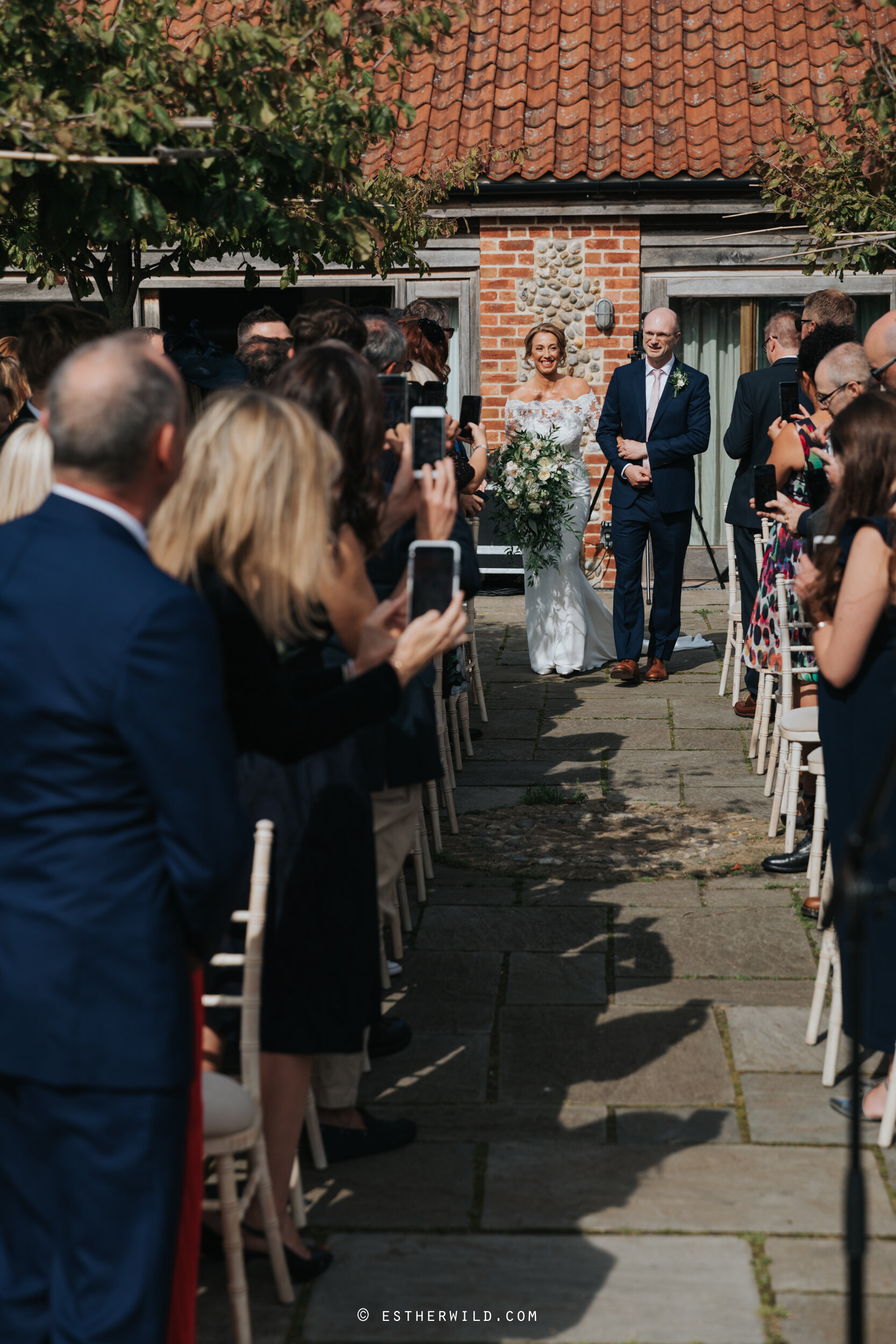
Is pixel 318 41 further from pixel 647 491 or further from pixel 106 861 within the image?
pixel 647 491


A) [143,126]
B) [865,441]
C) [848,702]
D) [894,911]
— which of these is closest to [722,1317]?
[894,911]

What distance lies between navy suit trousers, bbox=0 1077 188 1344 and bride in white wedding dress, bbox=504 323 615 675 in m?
7.09

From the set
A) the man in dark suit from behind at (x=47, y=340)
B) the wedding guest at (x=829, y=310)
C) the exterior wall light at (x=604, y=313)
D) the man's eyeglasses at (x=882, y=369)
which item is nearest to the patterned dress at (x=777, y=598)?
the man's eyeglasses at (x=882, y=369)

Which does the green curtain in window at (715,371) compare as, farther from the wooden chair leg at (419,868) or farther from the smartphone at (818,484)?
the wooden chair leg at (419,868)

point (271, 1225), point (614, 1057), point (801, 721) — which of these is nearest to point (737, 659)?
point (801, 721)

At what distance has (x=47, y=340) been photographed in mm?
4523

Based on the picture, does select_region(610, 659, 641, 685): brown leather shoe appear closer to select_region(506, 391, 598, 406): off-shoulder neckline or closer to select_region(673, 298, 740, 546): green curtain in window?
select_region(506, 391, 598, 406): off-shoulder neckline

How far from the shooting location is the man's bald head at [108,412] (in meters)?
2.18

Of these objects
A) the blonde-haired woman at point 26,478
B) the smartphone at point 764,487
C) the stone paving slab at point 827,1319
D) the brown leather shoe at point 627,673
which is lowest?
the stone paving slab at point 827,1319

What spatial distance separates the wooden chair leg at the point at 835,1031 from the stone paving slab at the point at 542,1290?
0.88 m

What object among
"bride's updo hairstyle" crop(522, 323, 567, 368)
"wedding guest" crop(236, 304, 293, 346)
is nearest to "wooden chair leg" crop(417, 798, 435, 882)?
"wedding guest" crop(236, 304, 293, 346)

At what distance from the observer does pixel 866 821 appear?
2170 mm

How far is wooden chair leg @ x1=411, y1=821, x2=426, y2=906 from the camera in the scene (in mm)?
5461

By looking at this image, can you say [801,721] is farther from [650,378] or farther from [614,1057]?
[650,378]
